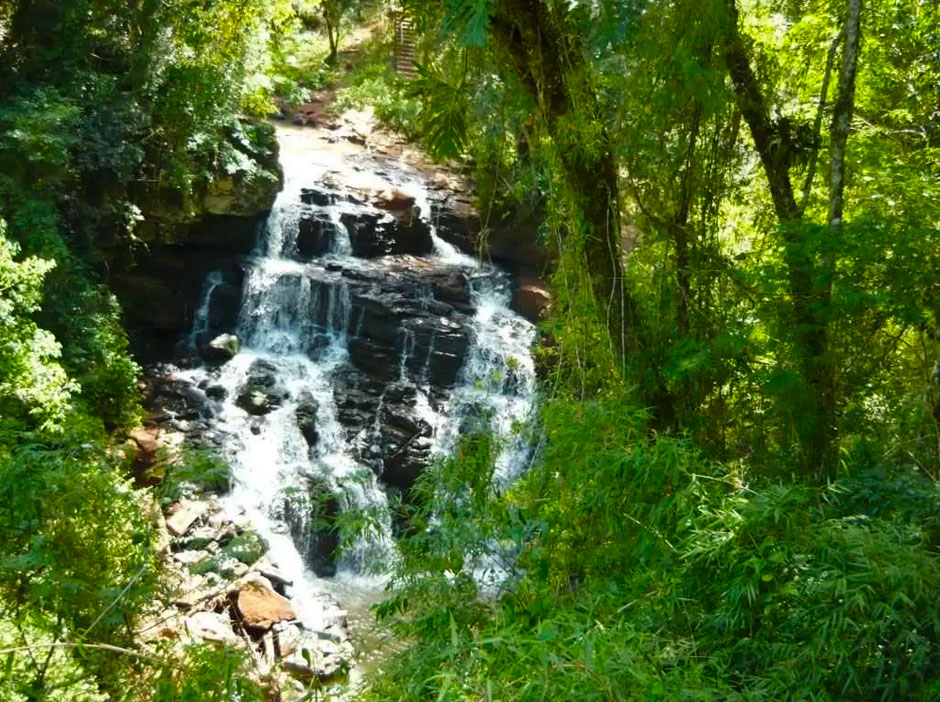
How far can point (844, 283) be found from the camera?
406cm

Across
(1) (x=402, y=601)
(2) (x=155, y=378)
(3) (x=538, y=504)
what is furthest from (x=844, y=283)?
(2) (x=155, y=378)

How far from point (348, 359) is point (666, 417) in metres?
7.71

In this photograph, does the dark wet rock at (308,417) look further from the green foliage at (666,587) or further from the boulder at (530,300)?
the green foliage at (666,587)

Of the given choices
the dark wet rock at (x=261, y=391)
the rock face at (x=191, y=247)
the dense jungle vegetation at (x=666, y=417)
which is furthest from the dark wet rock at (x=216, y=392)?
the dense jungle vegetation at (x=666, y=417)

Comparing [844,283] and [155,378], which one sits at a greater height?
[844,283]

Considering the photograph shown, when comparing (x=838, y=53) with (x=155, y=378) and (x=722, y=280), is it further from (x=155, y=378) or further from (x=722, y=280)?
(x=155, y=378)

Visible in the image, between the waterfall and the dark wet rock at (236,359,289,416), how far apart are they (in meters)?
0.02

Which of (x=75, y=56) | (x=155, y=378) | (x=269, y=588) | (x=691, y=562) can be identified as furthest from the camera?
A: (x=155, y=378)

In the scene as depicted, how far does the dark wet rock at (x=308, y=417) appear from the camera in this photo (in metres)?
10.4

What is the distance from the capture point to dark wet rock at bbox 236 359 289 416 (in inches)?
418

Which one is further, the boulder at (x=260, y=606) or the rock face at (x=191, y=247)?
the rock face at (x=191, y=247)

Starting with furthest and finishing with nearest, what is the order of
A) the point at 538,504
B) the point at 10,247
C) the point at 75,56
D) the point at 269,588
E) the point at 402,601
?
1. the point at 75,56
2. the point at 269,588
3. the point at 10,247
4. the point at 538,504
5. the point at 402,601

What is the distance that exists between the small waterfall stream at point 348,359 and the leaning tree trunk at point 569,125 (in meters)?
4.69

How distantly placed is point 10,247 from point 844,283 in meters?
Answer: 7.01
